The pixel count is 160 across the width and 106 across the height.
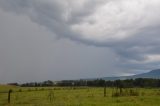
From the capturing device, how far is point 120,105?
3052 cm

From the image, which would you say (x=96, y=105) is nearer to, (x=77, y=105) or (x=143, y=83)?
(x=77, y=105)

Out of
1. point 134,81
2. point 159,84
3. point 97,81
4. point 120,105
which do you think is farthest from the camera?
point 97,81

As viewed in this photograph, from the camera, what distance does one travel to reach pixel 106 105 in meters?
30.7

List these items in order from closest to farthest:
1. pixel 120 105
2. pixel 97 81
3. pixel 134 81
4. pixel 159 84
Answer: pixel 120 105 < pixel 159 84 < pixel 134 81 < pixel 97 81

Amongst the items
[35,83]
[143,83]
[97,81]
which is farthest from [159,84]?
[35,83]

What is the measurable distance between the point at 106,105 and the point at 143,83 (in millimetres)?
104323

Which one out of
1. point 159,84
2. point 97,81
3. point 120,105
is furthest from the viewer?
point 97,81

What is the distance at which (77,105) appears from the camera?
30531 mm

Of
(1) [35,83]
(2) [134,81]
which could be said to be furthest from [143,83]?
(1) [35,83]

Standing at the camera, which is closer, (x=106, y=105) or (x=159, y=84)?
(x=106, y=105)

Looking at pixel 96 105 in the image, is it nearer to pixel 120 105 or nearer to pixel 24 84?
pixel 120 105

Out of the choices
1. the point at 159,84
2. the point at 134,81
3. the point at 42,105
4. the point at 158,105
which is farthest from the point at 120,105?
the point at 134,81

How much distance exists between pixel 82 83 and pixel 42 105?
130m

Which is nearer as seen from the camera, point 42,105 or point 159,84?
point 42,105
